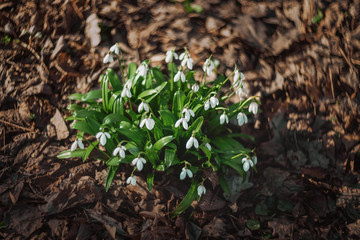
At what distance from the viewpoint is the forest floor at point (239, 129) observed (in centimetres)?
240

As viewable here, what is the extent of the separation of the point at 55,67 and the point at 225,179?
7.77 feet

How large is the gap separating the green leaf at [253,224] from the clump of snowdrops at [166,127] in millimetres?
334

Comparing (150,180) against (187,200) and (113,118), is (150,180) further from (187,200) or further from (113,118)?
(113,118)

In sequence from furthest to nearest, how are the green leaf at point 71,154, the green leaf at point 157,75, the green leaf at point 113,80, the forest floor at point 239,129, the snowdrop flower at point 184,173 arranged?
the green leaf at point 157,75
the green leaf at point 113,80
the green leaf at point 71,154
the forest floor at point 239,129
the snowdrop flower at point 184,173

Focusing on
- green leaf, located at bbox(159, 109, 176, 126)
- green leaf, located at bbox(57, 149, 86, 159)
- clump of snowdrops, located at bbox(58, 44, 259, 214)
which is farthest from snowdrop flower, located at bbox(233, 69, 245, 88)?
green leaf, located at bbox(57, 149, 86, 159)

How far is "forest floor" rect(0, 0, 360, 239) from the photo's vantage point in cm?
240

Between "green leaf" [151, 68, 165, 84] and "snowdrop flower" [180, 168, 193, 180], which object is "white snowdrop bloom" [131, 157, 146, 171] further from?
"green leaf" [151, 68, 165, 84]

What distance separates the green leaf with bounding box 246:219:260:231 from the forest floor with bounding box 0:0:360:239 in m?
0.01

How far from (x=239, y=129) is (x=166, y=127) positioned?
0.96 m

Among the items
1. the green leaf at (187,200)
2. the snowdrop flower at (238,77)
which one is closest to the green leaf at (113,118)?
the green leaf at (187,200)

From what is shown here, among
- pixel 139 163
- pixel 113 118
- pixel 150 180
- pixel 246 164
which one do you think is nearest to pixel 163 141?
pixel 139 163

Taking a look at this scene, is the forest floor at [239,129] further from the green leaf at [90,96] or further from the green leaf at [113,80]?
the green leaf at [113,80]

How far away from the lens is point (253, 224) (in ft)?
8.16

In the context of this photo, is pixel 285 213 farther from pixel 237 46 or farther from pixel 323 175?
pixel 237 46
